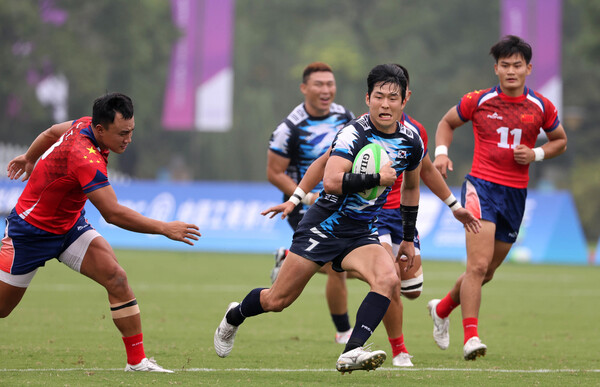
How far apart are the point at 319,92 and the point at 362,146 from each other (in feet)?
10.1

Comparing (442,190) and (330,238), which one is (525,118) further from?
(330,238)

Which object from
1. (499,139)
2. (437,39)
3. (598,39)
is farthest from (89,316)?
(437,39)

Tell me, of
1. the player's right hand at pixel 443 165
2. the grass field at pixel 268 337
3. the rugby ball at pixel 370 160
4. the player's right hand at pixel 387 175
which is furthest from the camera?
the player's right hand at pixel 443 165

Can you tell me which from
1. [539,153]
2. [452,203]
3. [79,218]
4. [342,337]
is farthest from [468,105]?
[79,218]

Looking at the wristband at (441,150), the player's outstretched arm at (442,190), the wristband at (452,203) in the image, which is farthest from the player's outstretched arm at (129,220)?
the wristband at (441,150)

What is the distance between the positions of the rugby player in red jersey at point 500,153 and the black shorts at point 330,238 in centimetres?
160

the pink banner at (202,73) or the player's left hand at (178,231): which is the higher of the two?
the pink banner at (202,73)

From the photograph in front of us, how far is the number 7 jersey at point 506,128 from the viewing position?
28.7 ft

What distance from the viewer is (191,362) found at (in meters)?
8.09

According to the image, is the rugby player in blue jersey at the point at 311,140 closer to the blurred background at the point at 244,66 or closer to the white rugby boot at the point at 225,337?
the white rugby boot at the point at 225,337

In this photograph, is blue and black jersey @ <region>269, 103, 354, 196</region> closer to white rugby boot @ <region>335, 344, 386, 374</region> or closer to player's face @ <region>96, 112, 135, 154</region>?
player's face @ <region>96, 112, 135, 154</region>

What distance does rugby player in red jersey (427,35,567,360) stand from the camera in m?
8.62

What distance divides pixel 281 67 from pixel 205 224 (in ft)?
138

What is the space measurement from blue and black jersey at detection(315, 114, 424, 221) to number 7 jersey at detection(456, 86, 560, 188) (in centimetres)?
174
